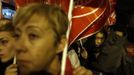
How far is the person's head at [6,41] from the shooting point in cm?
176

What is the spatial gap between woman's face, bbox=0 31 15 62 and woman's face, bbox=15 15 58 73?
67cm

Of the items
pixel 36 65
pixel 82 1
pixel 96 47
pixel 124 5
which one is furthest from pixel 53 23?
pixel 124 5

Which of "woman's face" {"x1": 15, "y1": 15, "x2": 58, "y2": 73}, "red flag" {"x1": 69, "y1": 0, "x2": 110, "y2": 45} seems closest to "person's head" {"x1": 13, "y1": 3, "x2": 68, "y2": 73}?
"woman's face" {"x1": 15, "y1": 15, "x2": 58, "y2": 73}

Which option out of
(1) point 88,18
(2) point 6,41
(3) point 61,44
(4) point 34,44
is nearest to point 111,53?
(1) point 88,18

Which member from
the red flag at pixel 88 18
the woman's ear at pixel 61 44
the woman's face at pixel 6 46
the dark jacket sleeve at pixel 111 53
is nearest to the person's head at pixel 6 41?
the woman's face at pixel 6 46

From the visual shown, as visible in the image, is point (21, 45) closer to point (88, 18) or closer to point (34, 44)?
point (34, 44)

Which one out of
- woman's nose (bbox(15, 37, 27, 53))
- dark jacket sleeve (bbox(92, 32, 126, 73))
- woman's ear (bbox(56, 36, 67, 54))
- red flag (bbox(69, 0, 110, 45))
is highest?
woman's nose (bbox(15, 37, 27, 53))

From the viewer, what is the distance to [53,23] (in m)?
1.12

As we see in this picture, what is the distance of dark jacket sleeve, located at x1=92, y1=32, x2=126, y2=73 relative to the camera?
195 centimetres

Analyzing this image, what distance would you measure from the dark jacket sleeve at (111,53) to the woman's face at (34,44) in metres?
0.87

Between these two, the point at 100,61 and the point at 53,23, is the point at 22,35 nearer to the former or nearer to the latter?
the point at 53,23

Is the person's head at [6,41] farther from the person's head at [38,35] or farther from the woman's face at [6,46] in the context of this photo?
the person's head at [38,35]

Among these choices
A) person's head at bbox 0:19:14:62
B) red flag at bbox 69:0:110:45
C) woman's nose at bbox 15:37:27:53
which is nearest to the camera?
woman's nose at bbox 15:37:27:53

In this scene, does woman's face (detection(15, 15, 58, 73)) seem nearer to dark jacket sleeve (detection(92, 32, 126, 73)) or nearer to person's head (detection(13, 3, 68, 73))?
person's head (detection(13, 3, 68, 73))
